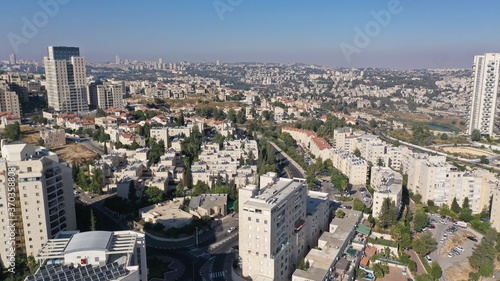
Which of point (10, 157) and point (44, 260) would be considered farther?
point (10, 157)

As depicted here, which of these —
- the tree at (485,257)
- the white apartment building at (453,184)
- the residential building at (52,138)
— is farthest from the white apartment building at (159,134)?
the tree at (485,257)

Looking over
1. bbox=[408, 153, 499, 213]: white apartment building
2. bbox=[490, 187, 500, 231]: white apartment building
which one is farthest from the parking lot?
bbox=[408, 153, 499, 213]: white apartment building

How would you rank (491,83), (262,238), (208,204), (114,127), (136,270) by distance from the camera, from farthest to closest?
(491,83), (114,127), (208,204), (262,238), (136,270)

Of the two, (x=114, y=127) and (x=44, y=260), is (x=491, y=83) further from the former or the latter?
(x=44, y=260)

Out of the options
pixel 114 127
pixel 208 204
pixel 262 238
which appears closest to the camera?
pixel 262 238

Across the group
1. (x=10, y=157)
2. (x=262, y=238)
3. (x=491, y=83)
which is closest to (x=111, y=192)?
(x=10, y=157)

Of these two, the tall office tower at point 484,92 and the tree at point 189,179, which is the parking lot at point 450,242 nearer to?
the tree at point 189,179
